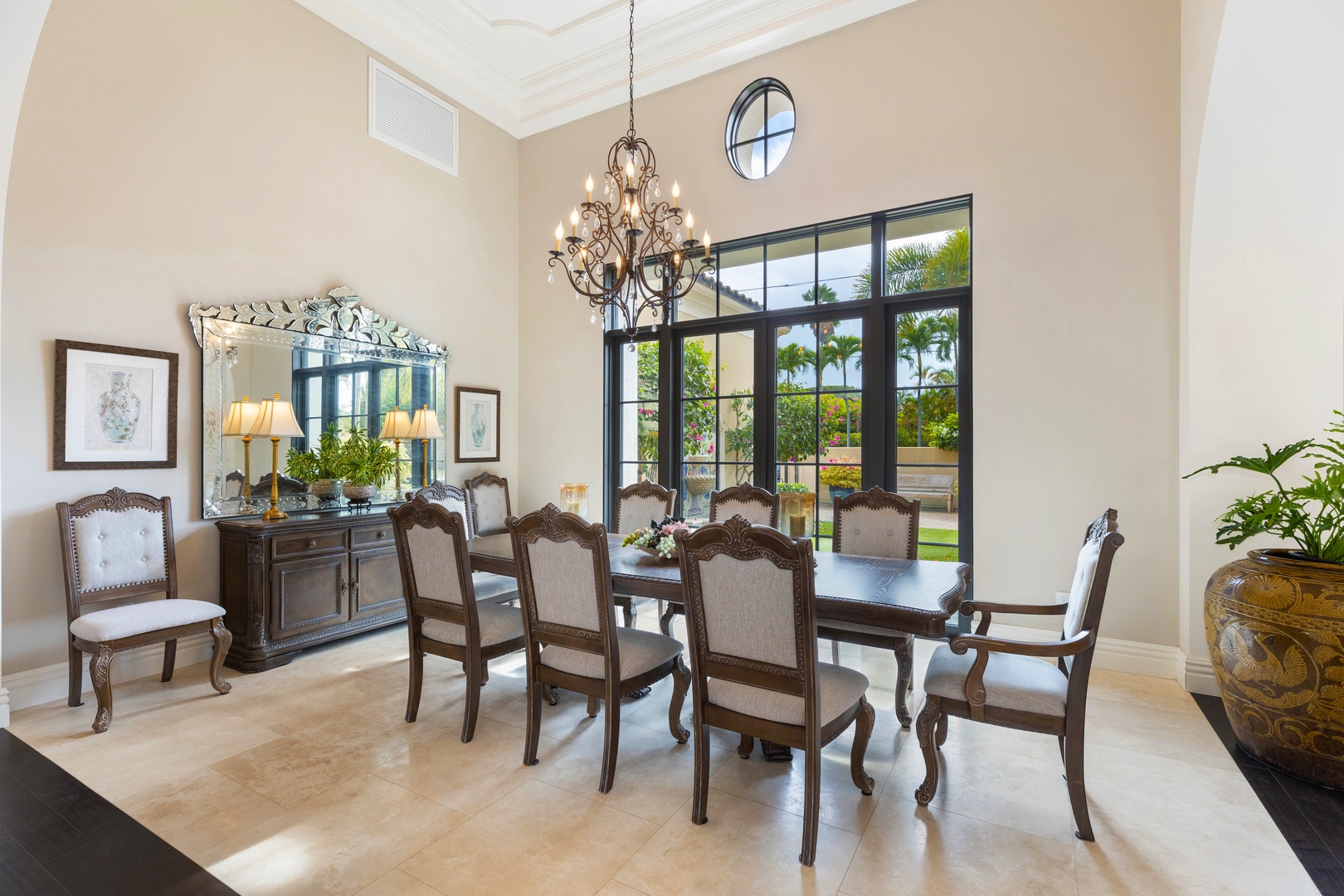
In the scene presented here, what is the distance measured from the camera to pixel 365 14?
14.5 feet

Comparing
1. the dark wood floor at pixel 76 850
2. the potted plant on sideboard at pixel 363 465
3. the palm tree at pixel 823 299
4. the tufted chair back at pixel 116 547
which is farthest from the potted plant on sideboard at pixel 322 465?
the palm tree at pixel 823 299

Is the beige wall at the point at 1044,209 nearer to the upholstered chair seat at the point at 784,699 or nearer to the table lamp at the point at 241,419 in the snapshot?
the upholstered chair seat at the point at 784,699

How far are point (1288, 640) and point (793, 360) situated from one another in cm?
313

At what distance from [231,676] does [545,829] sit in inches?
97.5

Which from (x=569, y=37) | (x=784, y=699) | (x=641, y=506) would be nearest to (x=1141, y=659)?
(x=784, y=699)

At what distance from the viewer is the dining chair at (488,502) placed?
5.19 m

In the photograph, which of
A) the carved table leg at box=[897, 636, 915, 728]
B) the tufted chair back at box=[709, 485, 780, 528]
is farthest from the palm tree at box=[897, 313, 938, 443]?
the carved table leg at box=[897, 636, 915, 728]

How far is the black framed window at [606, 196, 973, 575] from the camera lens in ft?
13.9

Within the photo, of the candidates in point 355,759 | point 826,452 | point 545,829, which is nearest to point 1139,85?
point 826,452

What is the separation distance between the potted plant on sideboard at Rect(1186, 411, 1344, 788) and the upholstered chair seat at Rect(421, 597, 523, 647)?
2978 millimetres

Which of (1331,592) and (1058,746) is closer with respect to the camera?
(1331,592)

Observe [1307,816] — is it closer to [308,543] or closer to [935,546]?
[935,546]

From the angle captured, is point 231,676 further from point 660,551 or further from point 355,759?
point 660,551

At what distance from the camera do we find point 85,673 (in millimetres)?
3320
